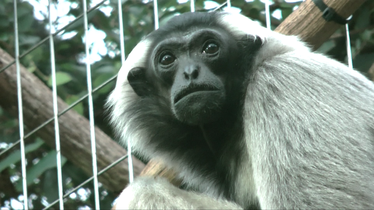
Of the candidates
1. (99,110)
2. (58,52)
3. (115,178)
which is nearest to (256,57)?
(115,178)

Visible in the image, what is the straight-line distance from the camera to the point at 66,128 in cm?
760

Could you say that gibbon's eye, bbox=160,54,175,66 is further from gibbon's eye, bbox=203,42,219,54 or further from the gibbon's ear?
the gibbon's ear

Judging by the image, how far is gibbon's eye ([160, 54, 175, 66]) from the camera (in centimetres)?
519

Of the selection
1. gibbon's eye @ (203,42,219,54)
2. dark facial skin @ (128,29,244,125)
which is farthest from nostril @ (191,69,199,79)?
gibbon's eye @ (203,42,219,54)

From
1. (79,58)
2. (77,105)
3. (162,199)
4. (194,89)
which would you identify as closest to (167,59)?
(194,89)

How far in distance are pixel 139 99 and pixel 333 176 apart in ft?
6.16

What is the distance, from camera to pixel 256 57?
508 centimetres

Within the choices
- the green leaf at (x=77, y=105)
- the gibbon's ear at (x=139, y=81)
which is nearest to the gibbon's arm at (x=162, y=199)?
the gibbon's ear at (x=139, y=81)

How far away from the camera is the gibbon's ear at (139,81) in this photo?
5.57 m

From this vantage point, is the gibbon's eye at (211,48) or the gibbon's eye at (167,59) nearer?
the gibbon's eye at (211,48)

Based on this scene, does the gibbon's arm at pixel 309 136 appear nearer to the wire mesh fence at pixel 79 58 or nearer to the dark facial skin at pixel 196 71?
the dark facial skin at pixel 196 71

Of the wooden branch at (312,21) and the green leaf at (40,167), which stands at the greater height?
the wooden branch at (312,21)

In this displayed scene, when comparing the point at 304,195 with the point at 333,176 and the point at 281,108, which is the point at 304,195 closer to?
the point at 333,176

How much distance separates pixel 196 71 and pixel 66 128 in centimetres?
305
